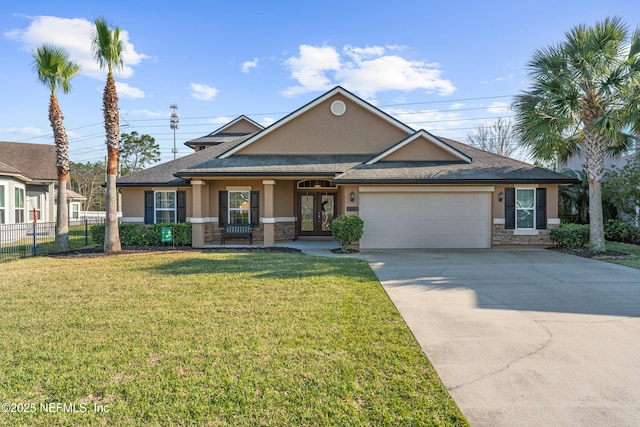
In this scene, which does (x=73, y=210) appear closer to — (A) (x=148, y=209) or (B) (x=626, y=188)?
(A) (x=148, y=209)

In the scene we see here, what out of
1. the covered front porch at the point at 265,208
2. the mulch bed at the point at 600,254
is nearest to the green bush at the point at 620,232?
the mulch bed at the point at 600,254

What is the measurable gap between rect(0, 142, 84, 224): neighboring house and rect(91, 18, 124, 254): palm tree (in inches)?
330

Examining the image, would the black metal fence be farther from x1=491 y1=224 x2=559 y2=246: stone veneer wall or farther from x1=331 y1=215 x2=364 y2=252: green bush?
x1=491 y1=224 x2=559 y2=246: stone veneer wall

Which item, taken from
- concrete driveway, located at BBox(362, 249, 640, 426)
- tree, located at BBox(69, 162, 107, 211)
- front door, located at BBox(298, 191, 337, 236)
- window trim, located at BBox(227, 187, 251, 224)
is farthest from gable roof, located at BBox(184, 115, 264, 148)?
tree, located at BBox(69, 162, 107, 211)

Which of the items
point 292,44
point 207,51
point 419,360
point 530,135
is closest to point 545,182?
point 530,135

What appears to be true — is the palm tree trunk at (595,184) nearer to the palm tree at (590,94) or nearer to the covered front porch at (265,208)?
the palm tree at (590,94)

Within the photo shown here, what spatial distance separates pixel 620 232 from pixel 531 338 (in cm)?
1499

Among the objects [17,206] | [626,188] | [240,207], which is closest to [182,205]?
[240,207]

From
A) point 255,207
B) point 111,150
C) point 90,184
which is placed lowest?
point 255,207

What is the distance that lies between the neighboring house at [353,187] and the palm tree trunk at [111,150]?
2361 millimetres

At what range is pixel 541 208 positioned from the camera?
45.2 ft

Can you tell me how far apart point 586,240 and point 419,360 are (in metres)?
12.8

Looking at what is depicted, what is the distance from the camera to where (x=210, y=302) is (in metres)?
6.36

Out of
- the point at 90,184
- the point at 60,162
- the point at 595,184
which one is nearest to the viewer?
the point at 595,184
